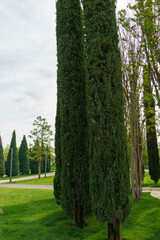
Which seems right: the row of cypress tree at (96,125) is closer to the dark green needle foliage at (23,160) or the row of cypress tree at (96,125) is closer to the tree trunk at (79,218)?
the tree trunk at (79,218)

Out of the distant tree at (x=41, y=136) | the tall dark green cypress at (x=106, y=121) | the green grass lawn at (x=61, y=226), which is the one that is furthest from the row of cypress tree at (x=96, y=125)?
the distant tree at (x=41, y=136)

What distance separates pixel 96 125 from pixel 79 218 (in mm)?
2555

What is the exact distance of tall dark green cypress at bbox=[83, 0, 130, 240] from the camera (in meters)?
3.67

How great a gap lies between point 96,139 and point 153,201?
5.12 meters

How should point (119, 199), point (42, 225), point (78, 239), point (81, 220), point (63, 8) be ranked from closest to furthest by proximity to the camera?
1. point (119, 199)
2. point (78, 239)
3. point (81, 220)
4. point (42, 225)
5. point (63, 8)

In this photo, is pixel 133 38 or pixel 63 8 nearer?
pixel 63 8

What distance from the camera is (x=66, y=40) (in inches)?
212

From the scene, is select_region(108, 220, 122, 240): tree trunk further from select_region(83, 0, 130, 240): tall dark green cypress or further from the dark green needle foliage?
the dark green needle foliage

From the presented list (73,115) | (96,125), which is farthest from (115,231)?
(73,115)

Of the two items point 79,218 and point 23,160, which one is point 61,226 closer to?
point 79,218

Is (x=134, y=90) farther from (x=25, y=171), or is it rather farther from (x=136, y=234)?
(x=25, y=171)

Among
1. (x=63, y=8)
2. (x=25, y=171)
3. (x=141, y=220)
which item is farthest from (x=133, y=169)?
(x=25, y=171)

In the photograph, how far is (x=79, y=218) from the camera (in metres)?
4.77

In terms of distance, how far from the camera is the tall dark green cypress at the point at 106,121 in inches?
144
